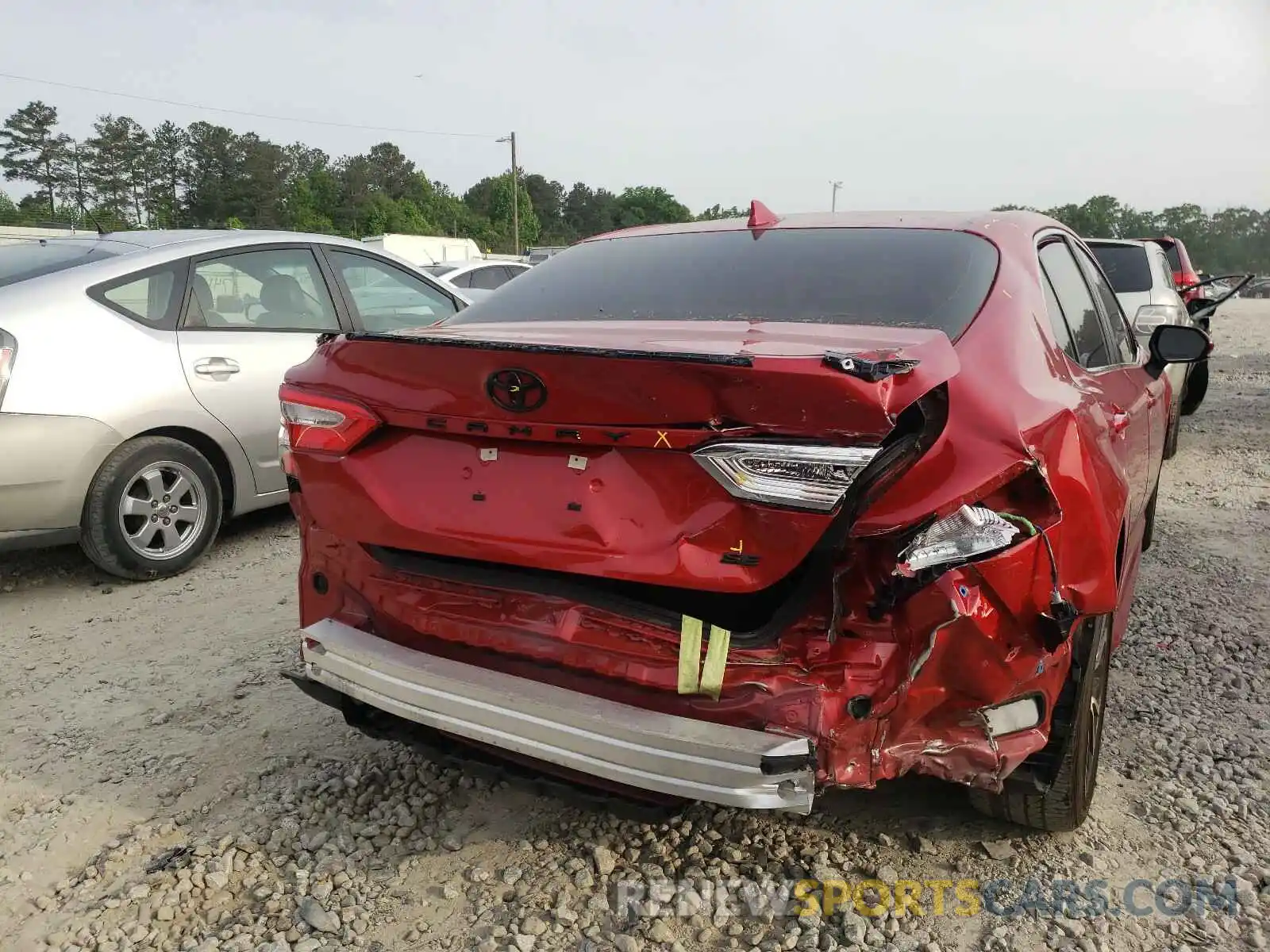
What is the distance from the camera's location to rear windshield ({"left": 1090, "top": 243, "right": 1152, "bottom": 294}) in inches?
300

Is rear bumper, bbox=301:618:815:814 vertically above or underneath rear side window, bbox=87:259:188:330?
underneath

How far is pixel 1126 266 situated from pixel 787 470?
24.6 feet

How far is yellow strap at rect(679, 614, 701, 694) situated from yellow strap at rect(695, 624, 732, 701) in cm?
2

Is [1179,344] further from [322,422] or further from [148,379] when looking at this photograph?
[148,379]

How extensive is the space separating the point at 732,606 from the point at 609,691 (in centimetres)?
31

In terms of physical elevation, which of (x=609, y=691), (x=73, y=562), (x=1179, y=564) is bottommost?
(x=73, y=562)

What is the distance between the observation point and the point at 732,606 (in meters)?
1.93

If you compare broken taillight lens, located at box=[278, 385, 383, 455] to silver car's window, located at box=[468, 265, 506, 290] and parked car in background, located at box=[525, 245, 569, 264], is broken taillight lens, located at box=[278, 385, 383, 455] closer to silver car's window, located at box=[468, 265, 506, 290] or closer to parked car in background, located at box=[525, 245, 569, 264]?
parked car in background, located at box=[525, 245, 569, 264]

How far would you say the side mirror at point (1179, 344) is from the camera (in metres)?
3.15

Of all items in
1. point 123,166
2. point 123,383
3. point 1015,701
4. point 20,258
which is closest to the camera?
point 1015,701

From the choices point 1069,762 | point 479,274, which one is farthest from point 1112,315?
point 479,274

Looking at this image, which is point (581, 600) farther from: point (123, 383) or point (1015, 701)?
point (123, 383)

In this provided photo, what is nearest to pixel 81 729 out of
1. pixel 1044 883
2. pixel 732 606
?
pixel 732 606

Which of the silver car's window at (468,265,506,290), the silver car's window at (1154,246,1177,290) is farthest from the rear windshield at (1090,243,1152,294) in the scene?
the silver car's window at (468,265,506,290)
